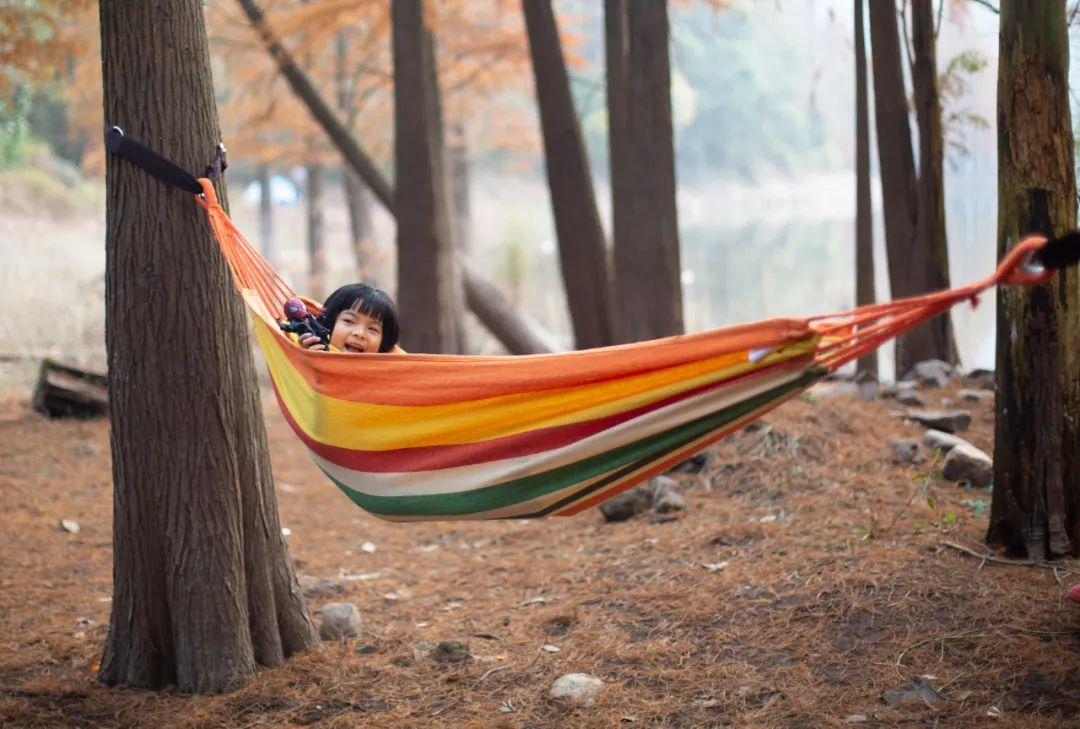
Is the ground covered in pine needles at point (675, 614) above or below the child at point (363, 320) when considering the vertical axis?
below

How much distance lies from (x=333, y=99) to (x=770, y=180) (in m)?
14.0

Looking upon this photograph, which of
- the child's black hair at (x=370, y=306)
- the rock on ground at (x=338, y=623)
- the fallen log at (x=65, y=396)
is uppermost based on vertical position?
the child's black hair at (x=370, y=306)

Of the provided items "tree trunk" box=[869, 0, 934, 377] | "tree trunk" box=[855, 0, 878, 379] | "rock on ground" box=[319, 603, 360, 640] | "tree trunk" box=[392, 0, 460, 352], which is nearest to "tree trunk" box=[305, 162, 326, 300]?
"tree trunk" box=[392, 0, 460, 352]

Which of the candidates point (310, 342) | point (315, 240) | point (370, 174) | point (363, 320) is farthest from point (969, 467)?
point (315, 240)

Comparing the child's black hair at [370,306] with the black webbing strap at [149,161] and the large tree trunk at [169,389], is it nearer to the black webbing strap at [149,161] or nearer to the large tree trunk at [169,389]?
the large tree trunk at [169,389]

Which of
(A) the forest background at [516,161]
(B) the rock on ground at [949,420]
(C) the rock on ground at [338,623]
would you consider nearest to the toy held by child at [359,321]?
(C) the rock on ground at [338,623]

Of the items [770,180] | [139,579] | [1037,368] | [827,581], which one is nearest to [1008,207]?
[1037,368]

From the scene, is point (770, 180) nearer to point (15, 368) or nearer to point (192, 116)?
point (15, 368)

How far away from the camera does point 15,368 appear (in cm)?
686

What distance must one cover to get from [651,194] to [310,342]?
2.69 m

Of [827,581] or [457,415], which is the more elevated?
[457,415]

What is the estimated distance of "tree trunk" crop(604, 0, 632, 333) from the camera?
5.23 metres

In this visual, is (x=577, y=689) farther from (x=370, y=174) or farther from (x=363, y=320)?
(x=370, y=174)

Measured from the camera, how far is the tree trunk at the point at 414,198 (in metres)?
5.70
